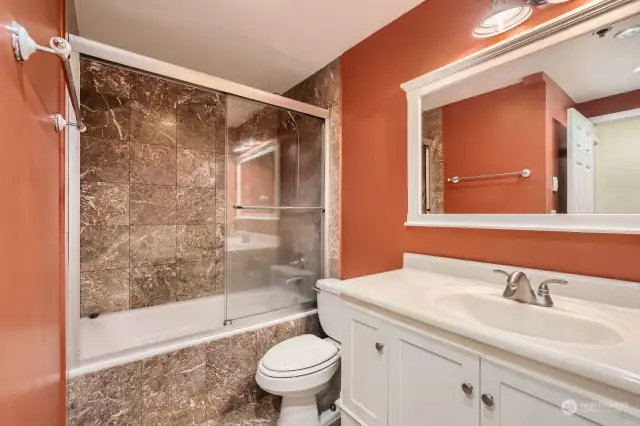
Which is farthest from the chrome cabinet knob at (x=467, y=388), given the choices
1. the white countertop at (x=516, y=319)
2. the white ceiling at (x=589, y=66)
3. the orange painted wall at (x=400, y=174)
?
the white ceiling at (x=589, y=66)

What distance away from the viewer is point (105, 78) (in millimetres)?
1989

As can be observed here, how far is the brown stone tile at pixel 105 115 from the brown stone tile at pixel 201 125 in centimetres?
39

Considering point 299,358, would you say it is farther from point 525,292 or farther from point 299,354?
point 525,292

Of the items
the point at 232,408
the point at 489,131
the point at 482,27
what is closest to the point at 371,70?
the point at 482,27

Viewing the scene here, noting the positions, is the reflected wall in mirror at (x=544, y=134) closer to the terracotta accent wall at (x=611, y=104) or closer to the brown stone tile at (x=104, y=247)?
the terracotta accent wall at (x=611, y=104)

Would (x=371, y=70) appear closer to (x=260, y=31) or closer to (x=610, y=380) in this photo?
(x=260, y=31)

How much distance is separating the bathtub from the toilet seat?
28 centimetres

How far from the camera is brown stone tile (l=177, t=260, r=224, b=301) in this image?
246 cm

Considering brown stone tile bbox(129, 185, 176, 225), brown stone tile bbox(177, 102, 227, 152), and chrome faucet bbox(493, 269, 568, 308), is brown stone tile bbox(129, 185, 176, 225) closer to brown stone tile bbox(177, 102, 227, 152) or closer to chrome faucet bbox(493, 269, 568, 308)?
brown stone tile bbox(177, 102, 227, 152)

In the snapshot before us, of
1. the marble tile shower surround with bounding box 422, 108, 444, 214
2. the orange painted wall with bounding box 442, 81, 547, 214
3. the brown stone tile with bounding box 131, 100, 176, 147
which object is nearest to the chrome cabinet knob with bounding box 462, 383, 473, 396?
the orange painted wall with bounding box 442, 81, 547, 214

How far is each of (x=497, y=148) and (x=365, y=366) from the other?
3.80ft

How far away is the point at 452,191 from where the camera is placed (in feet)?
4.88

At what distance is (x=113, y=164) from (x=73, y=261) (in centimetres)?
107

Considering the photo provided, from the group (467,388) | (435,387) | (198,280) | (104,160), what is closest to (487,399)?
(467,388)
